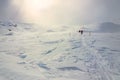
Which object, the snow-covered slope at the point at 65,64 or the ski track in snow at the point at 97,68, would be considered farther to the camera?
the ski track in snow at the point at 97,68

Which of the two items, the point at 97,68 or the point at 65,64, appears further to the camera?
the point at 65,64

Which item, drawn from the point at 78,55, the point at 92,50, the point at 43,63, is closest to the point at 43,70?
the point at 43,63

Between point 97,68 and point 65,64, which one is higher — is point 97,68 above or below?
below

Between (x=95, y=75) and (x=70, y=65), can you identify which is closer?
(x=95, y=75)

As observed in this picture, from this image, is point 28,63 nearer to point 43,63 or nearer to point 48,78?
point 43,63

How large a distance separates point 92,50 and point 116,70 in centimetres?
622

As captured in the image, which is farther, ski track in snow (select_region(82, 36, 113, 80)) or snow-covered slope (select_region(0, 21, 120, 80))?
ski track in snow (select_region(82, 36, 113, 80))

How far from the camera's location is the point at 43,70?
54.0 feet

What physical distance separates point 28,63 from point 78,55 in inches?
200

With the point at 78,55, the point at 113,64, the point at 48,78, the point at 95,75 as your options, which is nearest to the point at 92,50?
the point at 78,55

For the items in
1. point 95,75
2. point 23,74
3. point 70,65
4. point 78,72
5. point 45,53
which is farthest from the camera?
point 45,53

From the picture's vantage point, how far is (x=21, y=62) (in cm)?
1831

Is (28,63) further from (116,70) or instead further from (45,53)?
(116,70)

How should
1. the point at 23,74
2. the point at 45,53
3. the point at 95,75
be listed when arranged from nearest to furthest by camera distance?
the point at 23,74
the point at 95,75
the point at 45,53
